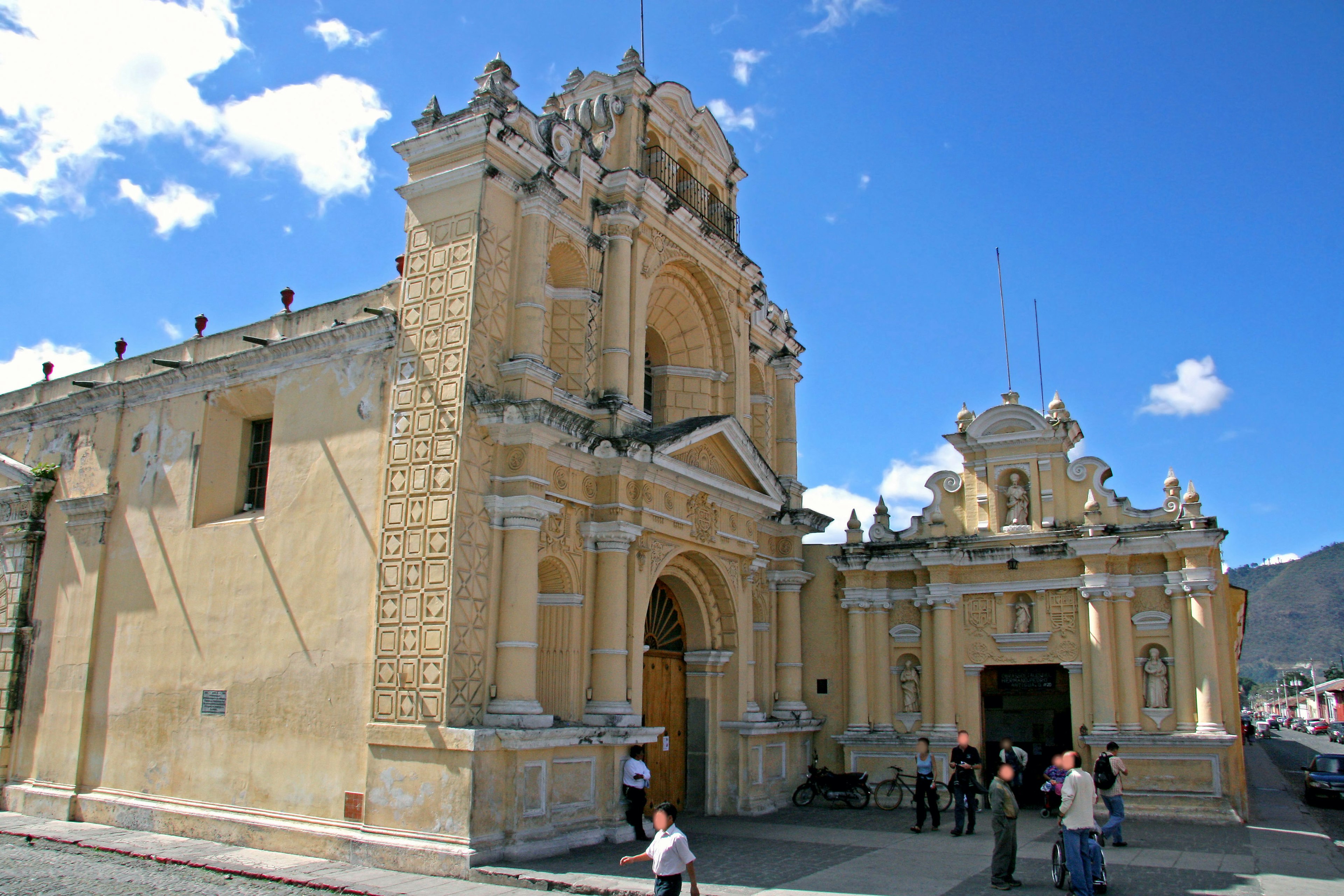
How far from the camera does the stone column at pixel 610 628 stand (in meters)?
13.9

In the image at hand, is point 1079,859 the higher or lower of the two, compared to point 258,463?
lower

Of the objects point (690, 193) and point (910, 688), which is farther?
point (910, 688)

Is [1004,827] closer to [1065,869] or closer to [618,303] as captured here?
[1065,869]

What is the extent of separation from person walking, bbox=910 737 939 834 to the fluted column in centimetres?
383

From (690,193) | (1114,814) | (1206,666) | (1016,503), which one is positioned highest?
(690,193)

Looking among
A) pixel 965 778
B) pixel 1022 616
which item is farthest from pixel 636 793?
pixel 1022 616

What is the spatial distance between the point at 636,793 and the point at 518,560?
11.7 ft

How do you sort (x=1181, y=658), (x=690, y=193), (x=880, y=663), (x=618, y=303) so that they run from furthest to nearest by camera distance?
(x=880, y=663), (x=690, y=193), (x=1181, y=658), (x=618, y=303)

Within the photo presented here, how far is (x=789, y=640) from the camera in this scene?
19469mm

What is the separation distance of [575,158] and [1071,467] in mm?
11111

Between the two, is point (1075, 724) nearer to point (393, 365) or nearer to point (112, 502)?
point (393, 365)

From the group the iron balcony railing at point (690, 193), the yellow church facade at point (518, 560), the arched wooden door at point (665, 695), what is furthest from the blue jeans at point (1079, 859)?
the iron balcony railing at point (690, 193)

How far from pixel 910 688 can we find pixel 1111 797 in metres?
6.56

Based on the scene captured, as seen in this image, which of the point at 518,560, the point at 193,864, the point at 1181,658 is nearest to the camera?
the point at 193,864
